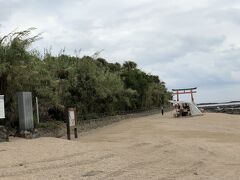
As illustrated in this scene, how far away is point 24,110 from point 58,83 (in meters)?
6.42

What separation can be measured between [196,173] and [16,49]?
11.0 m

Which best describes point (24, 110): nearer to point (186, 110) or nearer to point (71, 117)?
point (71, 117)

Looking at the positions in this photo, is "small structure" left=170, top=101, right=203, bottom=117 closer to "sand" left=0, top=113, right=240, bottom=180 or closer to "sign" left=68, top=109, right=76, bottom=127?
"sign" left=68, top=109, right=76, bottom=127

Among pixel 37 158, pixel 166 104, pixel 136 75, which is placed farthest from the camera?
pixel 166 104

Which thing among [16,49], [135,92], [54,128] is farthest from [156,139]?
[135,92]


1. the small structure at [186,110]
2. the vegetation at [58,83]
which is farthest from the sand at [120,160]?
the small structure at [186,110]

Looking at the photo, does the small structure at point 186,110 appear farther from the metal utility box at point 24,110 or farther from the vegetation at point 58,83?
the metal utility box at point 24,110

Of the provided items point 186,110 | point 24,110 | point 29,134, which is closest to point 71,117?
point 29,134

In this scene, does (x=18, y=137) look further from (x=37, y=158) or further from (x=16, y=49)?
(x=37, y=158)

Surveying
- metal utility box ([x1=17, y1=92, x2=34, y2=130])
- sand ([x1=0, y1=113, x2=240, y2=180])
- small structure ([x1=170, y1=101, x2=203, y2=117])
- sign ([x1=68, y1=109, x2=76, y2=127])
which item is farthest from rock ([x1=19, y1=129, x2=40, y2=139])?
small structure ([x1=170, y1=101, x2=203, y2=117])

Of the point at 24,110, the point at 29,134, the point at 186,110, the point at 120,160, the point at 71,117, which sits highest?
the point at 24,110

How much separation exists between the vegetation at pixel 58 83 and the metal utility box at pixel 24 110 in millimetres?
1303

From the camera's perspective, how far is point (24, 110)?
1922 centimetres

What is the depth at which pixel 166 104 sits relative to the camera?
76.6 m
